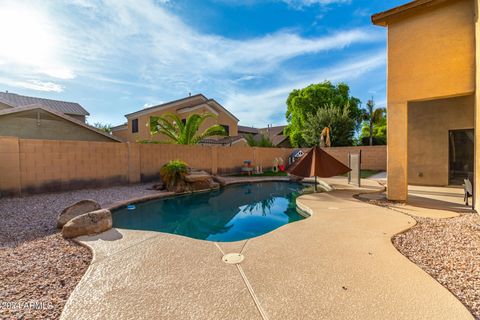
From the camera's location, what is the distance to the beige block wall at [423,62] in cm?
603

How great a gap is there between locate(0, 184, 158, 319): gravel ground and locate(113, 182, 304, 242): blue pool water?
1601 millimetres

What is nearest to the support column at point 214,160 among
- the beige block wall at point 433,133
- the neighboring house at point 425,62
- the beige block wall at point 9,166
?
the beige block wall at point 9,166

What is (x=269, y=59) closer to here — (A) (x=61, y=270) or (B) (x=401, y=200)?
(B) (x=401, y=200)

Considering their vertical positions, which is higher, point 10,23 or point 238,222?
point 10,23

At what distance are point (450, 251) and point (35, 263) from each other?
6.62 m

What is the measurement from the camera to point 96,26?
8016 millimetres

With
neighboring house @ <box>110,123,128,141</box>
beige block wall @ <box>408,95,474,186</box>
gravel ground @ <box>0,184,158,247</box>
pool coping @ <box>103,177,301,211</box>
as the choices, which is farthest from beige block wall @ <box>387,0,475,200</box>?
neighboring house @ <box>110,123,128,141</box>

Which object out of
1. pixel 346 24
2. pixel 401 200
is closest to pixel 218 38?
pixel 346 24

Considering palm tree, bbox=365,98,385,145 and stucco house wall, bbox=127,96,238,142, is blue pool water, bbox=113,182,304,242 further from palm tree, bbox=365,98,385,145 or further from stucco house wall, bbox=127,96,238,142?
palm tree, bbox=365,98,385,145

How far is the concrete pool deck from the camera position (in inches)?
91.4

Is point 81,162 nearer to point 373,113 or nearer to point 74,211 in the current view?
point 74,211

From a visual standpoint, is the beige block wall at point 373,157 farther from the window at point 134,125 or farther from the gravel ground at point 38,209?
the window at point 134,125

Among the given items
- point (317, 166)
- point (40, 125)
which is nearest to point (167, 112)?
point (40, 125)

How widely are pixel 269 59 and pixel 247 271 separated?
13742 mm
